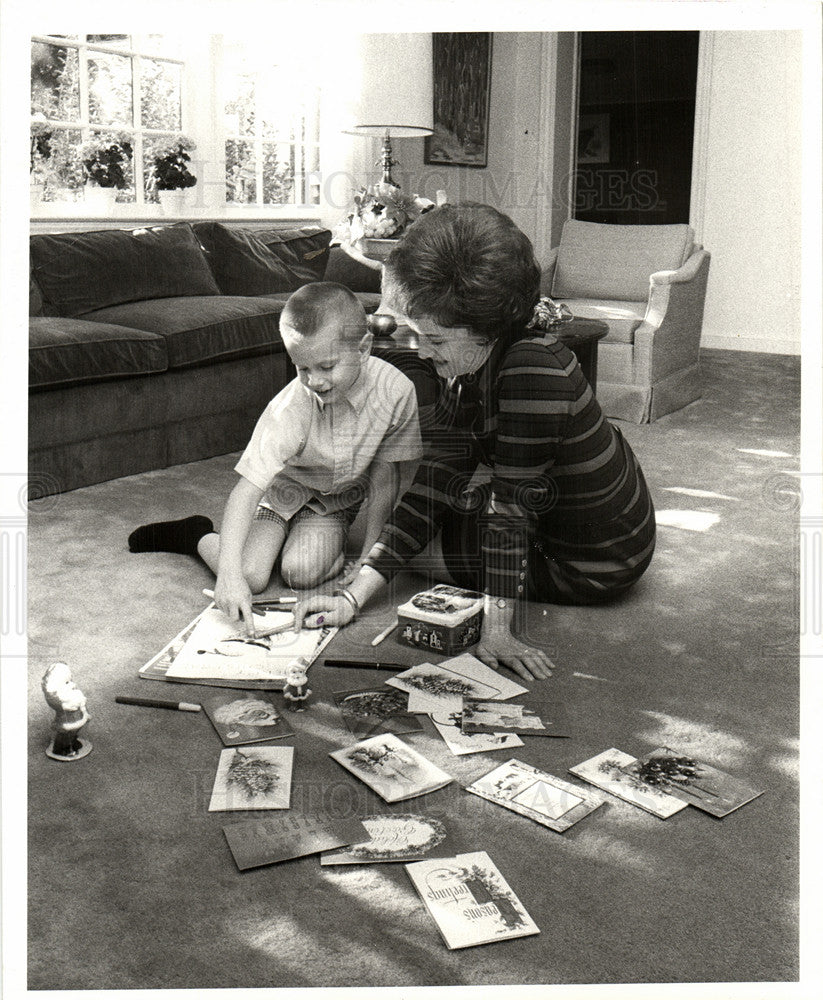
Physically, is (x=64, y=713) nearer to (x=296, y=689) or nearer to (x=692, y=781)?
(x=296, y=689)

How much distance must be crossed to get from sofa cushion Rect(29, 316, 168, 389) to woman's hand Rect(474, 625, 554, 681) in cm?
162

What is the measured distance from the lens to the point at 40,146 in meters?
3.99

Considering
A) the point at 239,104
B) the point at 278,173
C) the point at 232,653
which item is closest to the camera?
the point at 232,653

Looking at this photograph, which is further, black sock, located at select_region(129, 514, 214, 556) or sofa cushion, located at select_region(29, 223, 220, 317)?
sofa cushion, located at select_region(29, 223, 220, 317)

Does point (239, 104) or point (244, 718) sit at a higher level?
point (239, 104)

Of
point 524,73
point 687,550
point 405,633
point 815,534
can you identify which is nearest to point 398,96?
point 687,550

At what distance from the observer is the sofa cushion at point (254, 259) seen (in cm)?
401

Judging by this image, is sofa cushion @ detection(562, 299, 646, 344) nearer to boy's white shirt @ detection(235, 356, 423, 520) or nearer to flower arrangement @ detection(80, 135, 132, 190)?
boy's white shirt @ detection(235, 356, 423, 520)

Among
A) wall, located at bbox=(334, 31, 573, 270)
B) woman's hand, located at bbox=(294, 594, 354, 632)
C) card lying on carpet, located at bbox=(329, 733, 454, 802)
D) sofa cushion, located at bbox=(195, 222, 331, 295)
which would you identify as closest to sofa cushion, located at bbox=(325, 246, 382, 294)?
sofa cushion, located at bbox=(195, 222, 331, 295)

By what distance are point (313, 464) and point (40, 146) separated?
264 centimetres

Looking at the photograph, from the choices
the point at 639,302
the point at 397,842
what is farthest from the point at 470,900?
the point at 639,302

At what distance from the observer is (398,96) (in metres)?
3.00

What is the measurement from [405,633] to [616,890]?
2.49ft

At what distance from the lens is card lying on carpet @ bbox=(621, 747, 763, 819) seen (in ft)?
4.49
